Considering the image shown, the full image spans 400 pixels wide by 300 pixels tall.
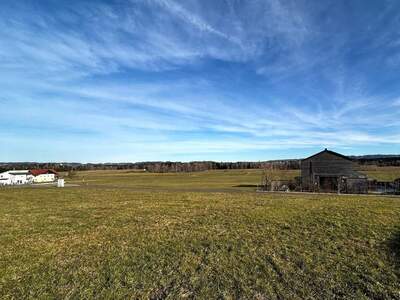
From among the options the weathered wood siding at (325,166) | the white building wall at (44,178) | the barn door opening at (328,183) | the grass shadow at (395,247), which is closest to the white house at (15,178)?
the white building wall at (44,178)

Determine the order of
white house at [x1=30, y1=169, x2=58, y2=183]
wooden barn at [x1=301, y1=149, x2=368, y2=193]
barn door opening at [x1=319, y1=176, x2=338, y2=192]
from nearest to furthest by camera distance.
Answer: barn door opening at [x1=319, y1=176, x2=338, y2=192]
wooden barn at [x1=301, y1=149, x2=368, y2=193]
white house at [x1=30, y1=169, x2=58, y2=183]

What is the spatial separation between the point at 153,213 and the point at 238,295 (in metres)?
9.58

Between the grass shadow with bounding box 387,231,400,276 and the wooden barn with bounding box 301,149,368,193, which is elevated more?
the wooden barn with bounding box 301,149,368,193

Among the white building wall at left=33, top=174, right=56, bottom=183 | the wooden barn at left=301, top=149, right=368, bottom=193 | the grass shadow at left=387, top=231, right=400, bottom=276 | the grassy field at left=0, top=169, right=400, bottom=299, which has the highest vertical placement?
the wooden barn at left=301, top=149, right=368, bottom=193

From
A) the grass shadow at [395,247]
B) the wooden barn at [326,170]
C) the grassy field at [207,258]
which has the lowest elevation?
the grassy field at [207,258]

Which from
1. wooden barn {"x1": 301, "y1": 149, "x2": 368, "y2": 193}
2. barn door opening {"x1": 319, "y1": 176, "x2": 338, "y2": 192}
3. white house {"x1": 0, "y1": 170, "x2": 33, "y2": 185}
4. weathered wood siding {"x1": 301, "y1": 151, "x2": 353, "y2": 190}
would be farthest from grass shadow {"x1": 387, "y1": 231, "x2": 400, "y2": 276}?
white house {"x1": 0, "y1": 170, "x2": 33, "y2": 185}

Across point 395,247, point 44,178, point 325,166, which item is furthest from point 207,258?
point 44,178

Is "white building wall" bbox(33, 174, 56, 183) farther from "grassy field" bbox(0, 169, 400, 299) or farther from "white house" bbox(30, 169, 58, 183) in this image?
"grassy field" bbox(0, 169, 400, 299)

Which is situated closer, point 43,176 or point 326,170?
point 326,170

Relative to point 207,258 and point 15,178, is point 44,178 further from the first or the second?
point 207,258

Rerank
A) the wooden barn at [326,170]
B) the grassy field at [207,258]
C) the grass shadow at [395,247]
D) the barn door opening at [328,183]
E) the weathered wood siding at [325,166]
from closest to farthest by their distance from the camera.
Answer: the grassy field at [207,258], the grass shadow at [395,247], the barn door opening at [328,183], the wooden barn at [326,170], the weathered wood siding at [325,166]

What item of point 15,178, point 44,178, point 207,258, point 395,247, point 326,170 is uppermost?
point 326,170

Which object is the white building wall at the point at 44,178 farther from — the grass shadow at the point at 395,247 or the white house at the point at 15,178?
the grass shadow at the point at 395,247

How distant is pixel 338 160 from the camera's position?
3969 cm
